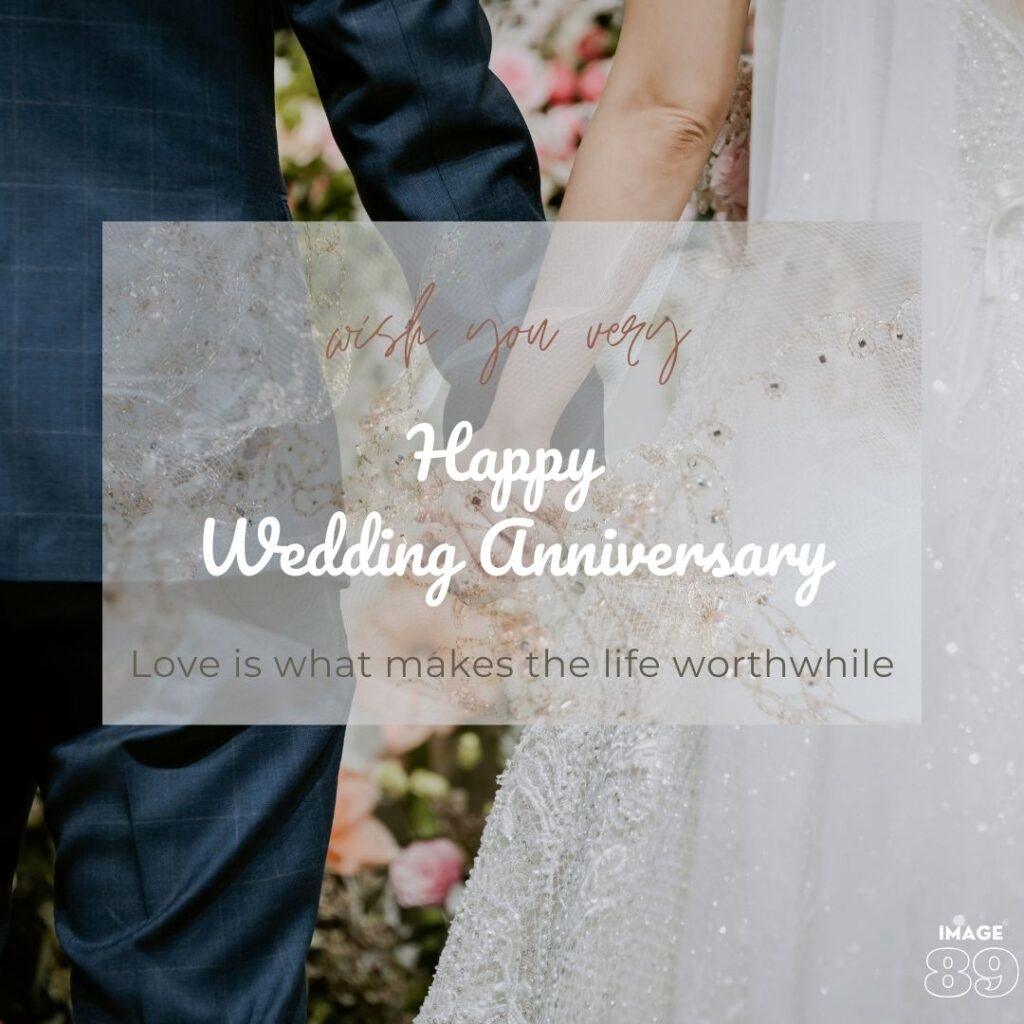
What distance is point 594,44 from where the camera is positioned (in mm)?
1086

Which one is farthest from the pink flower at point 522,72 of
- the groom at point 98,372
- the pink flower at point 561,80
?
the groom at point 98,372

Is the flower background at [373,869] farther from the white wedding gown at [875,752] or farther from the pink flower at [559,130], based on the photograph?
the white wedding gown at [875,752]

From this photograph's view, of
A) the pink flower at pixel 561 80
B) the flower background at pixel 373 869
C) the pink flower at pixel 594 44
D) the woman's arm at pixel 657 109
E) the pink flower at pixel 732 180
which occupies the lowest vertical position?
the flower background at pixel 373 869

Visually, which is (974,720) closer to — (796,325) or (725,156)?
(796,325)

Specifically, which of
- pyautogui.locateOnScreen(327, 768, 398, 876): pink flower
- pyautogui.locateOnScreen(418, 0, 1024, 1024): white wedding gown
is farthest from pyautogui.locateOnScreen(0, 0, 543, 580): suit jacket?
pyautogui.locateOnScreen(327, 768, 398, 876): pink flower

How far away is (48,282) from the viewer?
543 millimetres

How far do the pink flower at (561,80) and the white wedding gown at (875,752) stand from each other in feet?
1.32

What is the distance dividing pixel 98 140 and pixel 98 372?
0.33ft

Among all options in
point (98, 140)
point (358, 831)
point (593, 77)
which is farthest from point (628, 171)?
point (358, 831)

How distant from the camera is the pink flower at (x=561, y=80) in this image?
42.8 inches

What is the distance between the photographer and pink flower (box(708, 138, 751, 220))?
2.56ft

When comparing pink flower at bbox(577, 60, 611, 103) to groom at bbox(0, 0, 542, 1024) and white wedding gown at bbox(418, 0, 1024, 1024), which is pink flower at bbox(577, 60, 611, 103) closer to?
white wedding gown at bbox(418, 0, 1024, 1024)

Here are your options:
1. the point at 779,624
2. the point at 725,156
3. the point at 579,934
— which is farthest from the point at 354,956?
the point at 725,156

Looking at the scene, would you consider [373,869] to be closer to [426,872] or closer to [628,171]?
[426,872]
